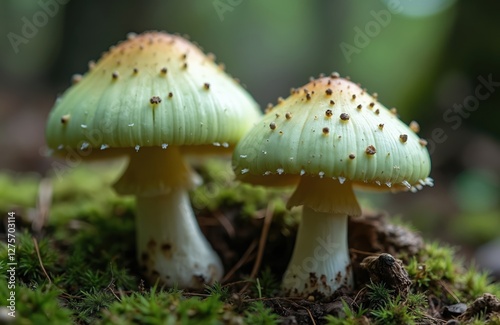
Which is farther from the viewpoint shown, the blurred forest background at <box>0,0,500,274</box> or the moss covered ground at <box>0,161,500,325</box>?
the blurred forest background at <box>0,0,500,274</box>

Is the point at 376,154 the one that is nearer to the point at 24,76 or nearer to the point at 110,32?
the point at 110,32

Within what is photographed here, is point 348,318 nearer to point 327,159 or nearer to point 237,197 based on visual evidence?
point 327,159

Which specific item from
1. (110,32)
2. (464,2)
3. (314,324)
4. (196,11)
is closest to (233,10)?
(196,11)

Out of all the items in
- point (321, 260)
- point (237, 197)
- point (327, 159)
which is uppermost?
point (327, 159)

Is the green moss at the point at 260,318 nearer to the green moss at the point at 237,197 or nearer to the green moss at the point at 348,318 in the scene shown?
the green moss at the point at 348,318

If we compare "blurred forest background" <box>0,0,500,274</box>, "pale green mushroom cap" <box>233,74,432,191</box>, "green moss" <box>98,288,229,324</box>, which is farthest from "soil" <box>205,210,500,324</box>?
"blurred forest background" <box>0,0,500,274</box>

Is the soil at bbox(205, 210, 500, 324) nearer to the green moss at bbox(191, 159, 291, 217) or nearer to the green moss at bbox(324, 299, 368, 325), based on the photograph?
the green moss at bbox(324, 299, 368, 325)

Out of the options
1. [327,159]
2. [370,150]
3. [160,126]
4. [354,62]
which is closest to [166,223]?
[160,126]
